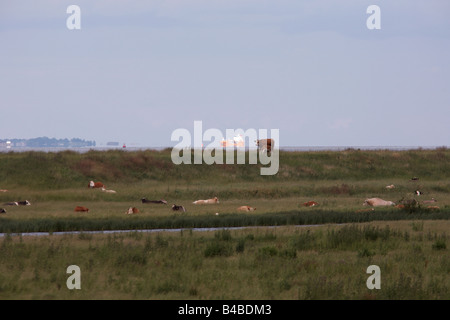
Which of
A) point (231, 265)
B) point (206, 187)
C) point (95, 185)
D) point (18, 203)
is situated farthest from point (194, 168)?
point (231, 265)

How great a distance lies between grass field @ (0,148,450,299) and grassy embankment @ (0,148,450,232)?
0.11 metres

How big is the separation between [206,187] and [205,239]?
23.6 meters

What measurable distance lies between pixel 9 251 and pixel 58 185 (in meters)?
25.0

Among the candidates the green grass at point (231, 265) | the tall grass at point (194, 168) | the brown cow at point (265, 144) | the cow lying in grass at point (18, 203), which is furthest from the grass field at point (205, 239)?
the brown cow at point (265, 144)

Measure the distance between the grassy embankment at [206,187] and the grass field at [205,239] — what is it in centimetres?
11

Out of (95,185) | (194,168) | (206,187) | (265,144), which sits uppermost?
(265,144)

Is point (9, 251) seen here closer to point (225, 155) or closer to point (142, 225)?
point (142, 225)

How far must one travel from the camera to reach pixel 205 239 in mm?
21484

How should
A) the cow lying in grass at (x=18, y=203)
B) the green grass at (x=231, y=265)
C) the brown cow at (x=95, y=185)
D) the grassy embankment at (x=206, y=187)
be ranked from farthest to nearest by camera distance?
the brown cow at (x=95, y=185) < the cow lying in grass at (x=18, y=203) < the grassy embankment at (x=206, y=187) < the green grass at (x=231, y=265)

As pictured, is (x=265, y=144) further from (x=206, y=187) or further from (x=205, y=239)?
(x=205, y=239)

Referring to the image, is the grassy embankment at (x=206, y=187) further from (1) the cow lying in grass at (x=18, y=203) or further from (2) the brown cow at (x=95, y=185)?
(2) the brown cow at (x=95, y=185)

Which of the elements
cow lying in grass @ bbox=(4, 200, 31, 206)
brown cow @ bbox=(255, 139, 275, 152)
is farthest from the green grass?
brown cow @ bbox=(255, 139, 275, 152)

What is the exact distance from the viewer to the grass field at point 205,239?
48.0 ft

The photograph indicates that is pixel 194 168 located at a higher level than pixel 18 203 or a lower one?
higher
